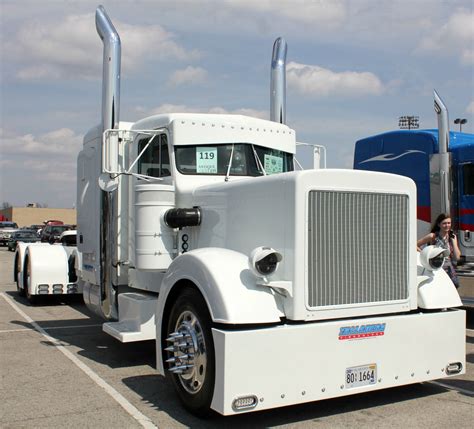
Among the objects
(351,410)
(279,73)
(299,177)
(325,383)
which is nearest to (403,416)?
(351,410)

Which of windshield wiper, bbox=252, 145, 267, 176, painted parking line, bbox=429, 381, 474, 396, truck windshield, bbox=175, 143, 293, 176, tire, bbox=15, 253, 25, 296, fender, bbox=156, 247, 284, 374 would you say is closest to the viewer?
fender, bbox=156, 247, 284, 374

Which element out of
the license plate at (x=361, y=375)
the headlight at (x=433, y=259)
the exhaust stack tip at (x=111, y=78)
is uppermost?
the exhaust stack tip at (x=111, y=78)

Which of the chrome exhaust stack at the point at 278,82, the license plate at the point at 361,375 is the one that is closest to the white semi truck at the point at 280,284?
the license plate at the point at 361,375

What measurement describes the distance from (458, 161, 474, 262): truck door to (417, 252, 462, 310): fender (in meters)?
5.25

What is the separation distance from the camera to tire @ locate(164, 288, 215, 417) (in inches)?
184

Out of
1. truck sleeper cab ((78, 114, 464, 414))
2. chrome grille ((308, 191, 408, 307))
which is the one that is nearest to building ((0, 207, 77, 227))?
truck sleeper cab ((78, 114, 464, 414))

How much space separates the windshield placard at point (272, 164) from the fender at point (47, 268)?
19.2 feet

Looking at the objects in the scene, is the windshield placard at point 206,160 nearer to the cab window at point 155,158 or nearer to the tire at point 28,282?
the cab window at point 155,158

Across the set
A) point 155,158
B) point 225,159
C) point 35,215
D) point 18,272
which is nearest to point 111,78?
point 155,158

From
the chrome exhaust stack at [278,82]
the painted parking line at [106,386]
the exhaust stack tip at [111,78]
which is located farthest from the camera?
the chrome exhaust stack at [278,82]

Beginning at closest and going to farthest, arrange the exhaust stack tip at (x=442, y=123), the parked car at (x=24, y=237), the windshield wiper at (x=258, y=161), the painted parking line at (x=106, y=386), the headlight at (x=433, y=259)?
the painted parking line at (x=106, y=386) < the headlight at (x=433, y=259) < the windshield wiper at (x=258, y=161) < the exhaust stack tip at (x=442, y=123) < the parked car at (x=24, y=237)

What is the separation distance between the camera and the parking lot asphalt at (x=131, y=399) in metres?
4.90

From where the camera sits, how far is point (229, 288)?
462 cm

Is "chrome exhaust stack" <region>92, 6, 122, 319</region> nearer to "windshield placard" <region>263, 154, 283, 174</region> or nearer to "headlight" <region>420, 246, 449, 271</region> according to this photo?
"windshield placard" <region>263, 154, 283, 174</region>
